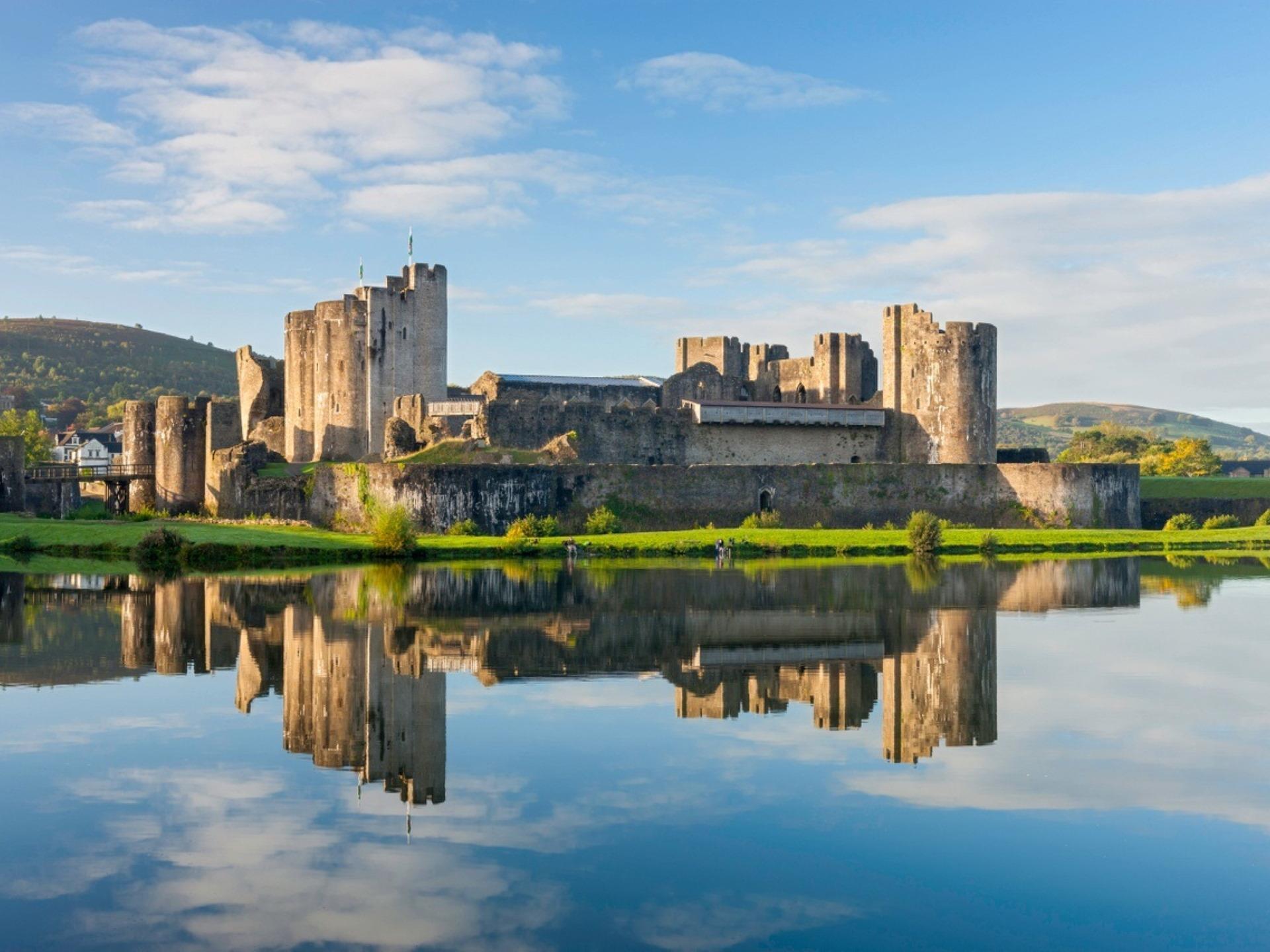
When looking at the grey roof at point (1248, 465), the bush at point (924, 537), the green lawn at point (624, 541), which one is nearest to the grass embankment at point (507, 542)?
the green lawn at point (624, 541)

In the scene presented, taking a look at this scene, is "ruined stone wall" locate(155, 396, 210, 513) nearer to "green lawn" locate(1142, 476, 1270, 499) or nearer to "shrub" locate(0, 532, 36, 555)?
"shrub" locate(0, 532, 36, 555)

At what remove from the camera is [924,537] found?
1506 inches

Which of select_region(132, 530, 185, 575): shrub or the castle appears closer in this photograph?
select_region(132, 530, 185, 575): shrub

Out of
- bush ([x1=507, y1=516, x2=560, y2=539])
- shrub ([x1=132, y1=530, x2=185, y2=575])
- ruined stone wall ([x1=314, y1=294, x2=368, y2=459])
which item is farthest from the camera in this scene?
ruined stone wall ([x1=314, y1=294, x2=368, y2=459])

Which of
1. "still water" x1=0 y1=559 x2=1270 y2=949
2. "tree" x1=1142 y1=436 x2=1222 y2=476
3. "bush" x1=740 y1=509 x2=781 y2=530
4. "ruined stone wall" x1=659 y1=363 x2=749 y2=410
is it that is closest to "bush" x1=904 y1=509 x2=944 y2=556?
"bush" x1=740 y1=509 x2=781 y2=530

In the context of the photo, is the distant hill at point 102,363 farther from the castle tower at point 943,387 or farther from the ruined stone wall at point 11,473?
the castle tower at point 943,387

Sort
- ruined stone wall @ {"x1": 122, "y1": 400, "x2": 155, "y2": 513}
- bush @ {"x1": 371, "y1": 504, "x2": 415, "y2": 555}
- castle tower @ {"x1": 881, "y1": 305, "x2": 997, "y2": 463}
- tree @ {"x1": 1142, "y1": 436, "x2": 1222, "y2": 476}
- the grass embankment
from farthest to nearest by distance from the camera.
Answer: tree @ {"x1": 1142, "y1": 436, "x2": 1222, "y2": 476} < ruined stone wall @ {"x1": 122, "y1": 400, "x2": 155, "y2": 513} < castle tower @ {"x1": 881, "y1": 305, "x2": 997, "y2": 463} < the grass embankment < bush @ {"x1": 371, "y1": 504, "x2": 415, "y2": 555}

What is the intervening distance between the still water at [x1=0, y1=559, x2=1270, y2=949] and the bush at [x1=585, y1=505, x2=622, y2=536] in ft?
59.6

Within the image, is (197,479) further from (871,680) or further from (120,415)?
(120,415)

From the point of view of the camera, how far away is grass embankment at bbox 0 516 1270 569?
35875 mm

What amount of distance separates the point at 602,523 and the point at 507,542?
4618mm

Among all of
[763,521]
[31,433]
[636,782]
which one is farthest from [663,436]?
[636,782]

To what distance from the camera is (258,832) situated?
10523 mm

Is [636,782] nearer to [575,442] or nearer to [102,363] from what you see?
[575,442]
